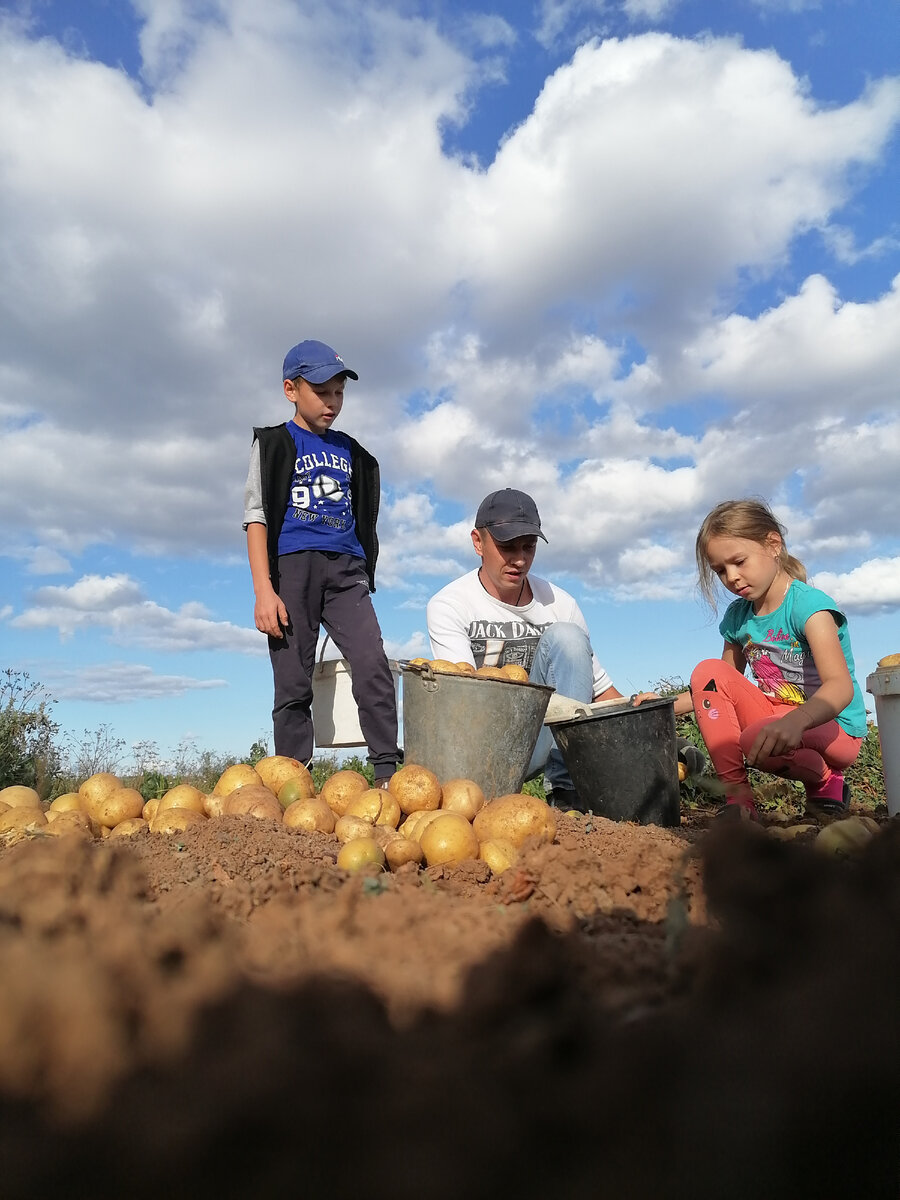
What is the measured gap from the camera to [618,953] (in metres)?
1.55

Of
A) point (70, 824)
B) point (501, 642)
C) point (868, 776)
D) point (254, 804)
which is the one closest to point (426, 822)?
point (254, 804)

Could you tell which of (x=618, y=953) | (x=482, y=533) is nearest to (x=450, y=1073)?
(x=618, y=953)

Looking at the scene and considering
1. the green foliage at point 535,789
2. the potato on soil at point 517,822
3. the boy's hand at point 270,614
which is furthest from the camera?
the green foliage at point 535,789

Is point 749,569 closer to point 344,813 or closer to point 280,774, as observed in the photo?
point 344,813

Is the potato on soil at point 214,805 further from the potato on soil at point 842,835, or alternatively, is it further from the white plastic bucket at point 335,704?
the potato on soil at point 842,835

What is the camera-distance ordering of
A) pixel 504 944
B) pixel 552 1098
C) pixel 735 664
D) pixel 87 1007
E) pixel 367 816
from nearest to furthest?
pixel 552 1098
pixel 87 1007
pixel 504 944
pixel 367 816
pixel 735 664

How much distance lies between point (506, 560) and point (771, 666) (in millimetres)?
1628

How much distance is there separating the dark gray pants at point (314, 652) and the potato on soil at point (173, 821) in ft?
6.05

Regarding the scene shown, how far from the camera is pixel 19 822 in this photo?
10.6ft

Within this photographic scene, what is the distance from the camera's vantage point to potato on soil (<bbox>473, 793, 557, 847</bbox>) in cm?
296

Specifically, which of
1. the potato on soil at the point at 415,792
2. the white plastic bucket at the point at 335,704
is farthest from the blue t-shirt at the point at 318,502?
the potato on soil at the point at 415,792

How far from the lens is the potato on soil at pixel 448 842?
112 inches

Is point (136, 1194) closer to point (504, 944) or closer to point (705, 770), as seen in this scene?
point (504, 944)

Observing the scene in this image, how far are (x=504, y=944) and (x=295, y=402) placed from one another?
469 cm
